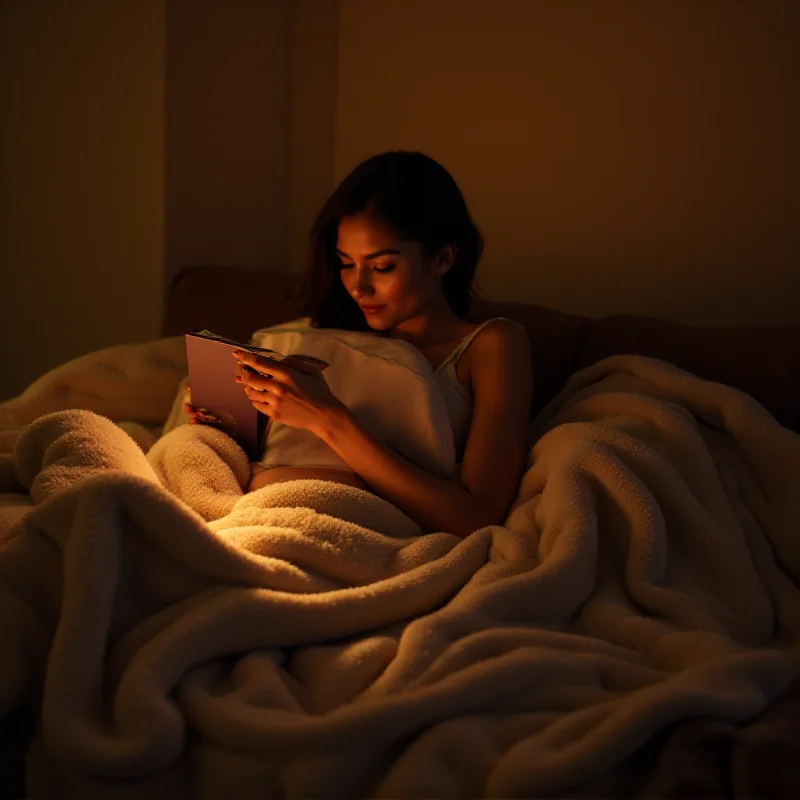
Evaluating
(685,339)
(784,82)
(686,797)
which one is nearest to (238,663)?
(686,797)

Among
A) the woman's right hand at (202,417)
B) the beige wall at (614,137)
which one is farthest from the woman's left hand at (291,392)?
the beige wall at (614,137)

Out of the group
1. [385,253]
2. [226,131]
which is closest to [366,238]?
[385,253]

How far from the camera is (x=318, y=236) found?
1668 millimetres

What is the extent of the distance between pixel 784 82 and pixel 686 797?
1.48m

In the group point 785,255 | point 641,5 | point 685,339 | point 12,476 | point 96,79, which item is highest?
point 641,5

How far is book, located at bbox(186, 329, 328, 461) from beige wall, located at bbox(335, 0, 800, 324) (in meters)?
0.83

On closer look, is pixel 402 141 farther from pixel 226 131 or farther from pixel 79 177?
pixel 79 177

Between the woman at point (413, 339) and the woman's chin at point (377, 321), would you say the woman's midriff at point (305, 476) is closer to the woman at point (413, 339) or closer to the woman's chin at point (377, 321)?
the woman at point (413, 339)

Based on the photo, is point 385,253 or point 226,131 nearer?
point 385,253

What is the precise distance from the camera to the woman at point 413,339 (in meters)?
1.38

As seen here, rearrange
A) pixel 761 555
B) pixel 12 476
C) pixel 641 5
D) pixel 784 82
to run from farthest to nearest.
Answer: pixel 641 5 < pixel 784 82 < pixel 12 476 < pixel 761 555

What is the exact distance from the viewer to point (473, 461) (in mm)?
1415

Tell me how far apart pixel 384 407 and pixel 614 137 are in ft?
3.07

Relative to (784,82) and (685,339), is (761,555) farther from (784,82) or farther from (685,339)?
(784,82)
